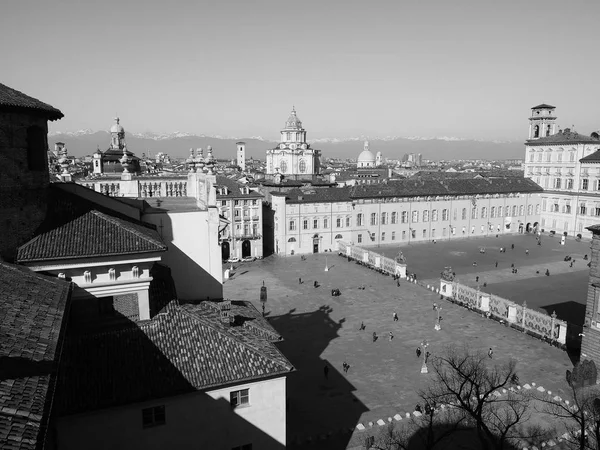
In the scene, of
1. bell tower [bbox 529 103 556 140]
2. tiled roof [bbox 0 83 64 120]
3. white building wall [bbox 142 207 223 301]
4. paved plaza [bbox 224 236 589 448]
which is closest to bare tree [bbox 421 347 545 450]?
paved plaza [bbox 224 236 589 448]

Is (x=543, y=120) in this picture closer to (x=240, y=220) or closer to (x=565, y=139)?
(x=565, y=139)

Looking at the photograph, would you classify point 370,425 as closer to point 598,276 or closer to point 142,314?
point 142,314

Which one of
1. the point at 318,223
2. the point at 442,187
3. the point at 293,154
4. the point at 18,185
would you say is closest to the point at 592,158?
the point at 442,187

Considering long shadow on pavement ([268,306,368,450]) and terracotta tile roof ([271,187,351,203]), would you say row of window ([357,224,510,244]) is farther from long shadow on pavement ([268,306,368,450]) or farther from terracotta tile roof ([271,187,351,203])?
long shadow on pavement ([268,306,368,450])

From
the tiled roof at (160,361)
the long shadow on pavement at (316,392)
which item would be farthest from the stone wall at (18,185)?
the long shadow on pavement at (316,392)

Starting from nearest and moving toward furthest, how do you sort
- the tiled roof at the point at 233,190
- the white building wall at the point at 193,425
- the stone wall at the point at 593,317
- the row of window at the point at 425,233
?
the white building wall at the point at 193,425, the stone wall at the point at 593,317, the tiled roof at the point at 233,190, the row of window at the point at 425,233

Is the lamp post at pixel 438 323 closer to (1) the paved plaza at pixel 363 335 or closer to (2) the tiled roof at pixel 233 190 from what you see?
(1) the paved plaza at pixel 363 335
